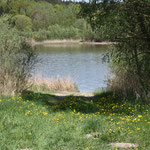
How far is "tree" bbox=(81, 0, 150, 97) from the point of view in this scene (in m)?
9.64

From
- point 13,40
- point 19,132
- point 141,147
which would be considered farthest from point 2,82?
point 141,147

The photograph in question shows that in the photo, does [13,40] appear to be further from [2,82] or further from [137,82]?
[137,82]

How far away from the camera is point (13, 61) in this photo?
1134cm

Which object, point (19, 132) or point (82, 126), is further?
point (82, 126)

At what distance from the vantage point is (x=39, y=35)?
65312mm

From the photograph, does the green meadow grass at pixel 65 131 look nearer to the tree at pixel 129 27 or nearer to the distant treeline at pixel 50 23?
the tree at pixel 129 27

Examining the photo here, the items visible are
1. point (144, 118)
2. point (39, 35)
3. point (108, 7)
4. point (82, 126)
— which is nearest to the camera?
point (82, 126)

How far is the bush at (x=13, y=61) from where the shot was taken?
1081cm

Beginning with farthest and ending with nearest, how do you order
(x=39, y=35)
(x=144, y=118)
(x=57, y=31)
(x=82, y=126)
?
(x=57, y=31) < (x=39, y=35) < (x=144, y=118) < (x=82, y=126)

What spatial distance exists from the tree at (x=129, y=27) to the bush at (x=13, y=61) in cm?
328

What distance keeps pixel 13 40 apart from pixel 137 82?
18.2 ft

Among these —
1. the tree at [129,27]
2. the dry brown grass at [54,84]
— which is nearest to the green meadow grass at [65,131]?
the tree at [129,27]

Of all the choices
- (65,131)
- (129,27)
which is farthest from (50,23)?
(65,131)

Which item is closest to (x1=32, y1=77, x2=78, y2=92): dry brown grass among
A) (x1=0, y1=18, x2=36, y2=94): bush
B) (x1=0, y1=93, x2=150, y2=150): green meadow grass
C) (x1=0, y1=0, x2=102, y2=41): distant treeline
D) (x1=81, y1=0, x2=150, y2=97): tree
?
(x1=0, y1=0, x2=102, y2=41): distant treeline
